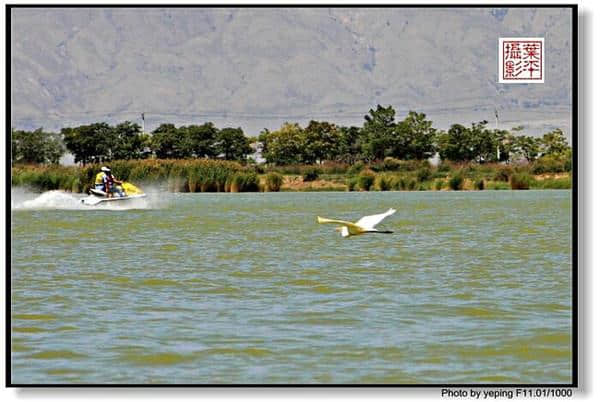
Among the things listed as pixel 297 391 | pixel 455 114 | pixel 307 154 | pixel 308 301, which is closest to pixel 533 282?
pixel 308 301

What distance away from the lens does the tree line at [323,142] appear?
7069 centimetres

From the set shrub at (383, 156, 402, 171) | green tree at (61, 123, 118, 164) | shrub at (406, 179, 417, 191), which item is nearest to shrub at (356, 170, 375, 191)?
shrub at (406, 179, 417, 191)

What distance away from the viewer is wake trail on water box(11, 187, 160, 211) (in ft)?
112

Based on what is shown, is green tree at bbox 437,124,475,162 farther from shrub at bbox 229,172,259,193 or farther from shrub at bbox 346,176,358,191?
shrub at bbox 229,172,259,193

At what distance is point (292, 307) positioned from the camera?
11.1m

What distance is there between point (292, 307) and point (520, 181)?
144 ft

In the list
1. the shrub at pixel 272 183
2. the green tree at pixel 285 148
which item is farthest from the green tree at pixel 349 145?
the shrub at pixel 272 183

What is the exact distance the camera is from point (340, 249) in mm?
18125

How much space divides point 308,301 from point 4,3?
15.0 feet

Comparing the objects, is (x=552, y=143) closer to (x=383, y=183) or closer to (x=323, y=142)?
(x=323, y=142)

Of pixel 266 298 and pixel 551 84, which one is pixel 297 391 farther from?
pixel 551 84

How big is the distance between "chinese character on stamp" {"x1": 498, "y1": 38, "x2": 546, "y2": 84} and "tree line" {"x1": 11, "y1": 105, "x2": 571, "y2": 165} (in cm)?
5616

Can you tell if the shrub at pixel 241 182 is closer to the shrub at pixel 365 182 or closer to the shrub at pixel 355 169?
the shrub at pixel 365 182

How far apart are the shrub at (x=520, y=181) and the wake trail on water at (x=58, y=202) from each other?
19.8 m
